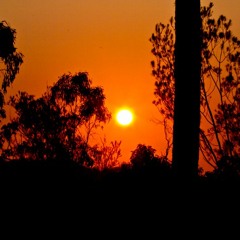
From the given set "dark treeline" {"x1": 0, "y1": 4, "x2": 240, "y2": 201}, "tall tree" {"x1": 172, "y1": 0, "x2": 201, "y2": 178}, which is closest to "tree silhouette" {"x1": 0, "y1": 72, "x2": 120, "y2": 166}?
"dark treeline" {"x1": 0, "y1": 4, "x2": 240, "y2": 201}

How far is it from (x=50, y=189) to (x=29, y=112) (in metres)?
24.5

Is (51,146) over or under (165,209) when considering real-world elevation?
over

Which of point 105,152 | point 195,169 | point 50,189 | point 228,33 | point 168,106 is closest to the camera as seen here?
point 195,169

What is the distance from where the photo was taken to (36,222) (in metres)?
6.05

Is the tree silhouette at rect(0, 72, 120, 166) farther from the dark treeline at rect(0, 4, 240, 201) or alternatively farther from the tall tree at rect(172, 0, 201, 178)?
the tall tree at rect(172, 0, 201, 178)

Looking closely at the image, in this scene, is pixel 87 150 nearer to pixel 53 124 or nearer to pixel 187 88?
pixel 53 124

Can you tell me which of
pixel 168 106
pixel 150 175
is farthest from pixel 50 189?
pixel 168 106

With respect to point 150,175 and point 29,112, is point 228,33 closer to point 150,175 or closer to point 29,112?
point 150,175

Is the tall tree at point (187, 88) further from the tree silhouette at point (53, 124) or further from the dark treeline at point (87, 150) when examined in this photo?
the tree silhouette at point (53, 124)

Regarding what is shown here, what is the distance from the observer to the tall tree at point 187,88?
15.8 feet

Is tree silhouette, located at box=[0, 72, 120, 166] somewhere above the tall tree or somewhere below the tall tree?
above

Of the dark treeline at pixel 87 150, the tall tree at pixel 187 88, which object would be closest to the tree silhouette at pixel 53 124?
the dark treeline at pixel 87 150

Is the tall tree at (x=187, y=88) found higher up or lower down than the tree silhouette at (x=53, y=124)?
lower down

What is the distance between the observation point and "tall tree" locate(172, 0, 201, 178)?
4.83 meters
